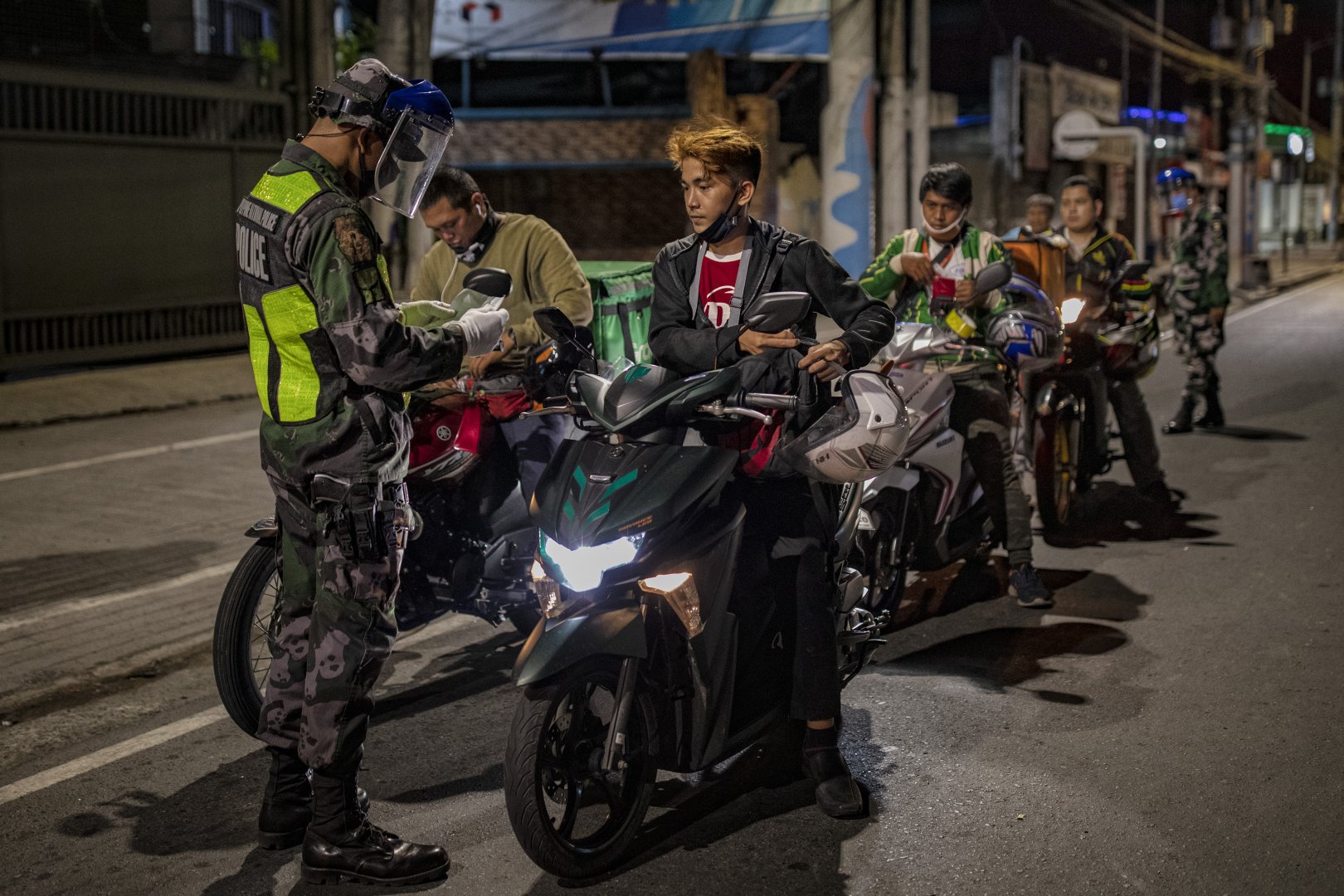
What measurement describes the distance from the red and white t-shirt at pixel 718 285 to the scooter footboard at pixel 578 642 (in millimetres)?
1116

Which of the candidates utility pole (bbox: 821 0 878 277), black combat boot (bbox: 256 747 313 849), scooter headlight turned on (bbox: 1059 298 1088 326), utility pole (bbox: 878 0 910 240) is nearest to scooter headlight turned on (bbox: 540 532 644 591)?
black combat boot (bbox: 256 747 313 849)

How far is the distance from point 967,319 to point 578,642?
3.54m

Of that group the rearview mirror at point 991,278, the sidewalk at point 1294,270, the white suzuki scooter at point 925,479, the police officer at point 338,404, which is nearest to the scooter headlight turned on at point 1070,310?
the white suzuki scooter at point 925,479

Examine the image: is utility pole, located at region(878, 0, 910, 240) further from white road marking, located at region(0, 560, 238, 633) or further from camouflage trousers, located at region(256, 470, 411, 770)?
camouflage trousers, located at region(256, 470, 411, 770)

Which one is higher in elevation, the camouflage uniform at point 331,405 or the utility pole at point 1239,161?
the utility pole at point 1239,161

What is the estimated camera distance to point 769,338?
14.0 ft

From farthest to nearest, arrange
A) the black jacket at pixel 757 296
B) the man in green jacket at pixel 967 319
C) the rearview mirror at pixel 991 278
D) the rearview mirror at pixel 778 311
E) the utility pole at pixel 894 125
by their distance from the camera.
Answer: the utility pole at pixel 894 125 < the man in green jacket at pixel 967 319 < the rearview mirror at pixel 991 278 < the black jacket at pixel 757 296 < the rearview mirror at pixel 778 311

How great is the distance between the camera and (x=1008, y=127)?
2258 centimetres

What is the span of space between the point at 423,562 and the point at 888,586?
6.75ft

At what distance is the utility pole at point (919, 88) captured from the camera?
20047 mm

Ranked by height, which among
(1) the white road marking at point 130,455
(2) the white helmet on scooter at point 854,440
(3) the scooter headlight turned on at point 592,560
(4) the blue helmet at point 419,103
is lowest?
(1) the white road marking at point 130,455

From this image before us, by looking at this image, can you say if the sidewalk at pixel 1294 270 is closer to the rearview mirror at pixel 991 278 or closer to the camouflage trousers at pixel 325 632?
the rearview mirror at pixel 991 278

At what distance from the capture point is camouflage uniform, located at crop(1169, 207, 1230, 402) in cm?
1184

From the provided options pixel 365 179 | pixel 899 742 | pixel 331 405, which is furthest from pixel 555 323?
pixel 899 742
